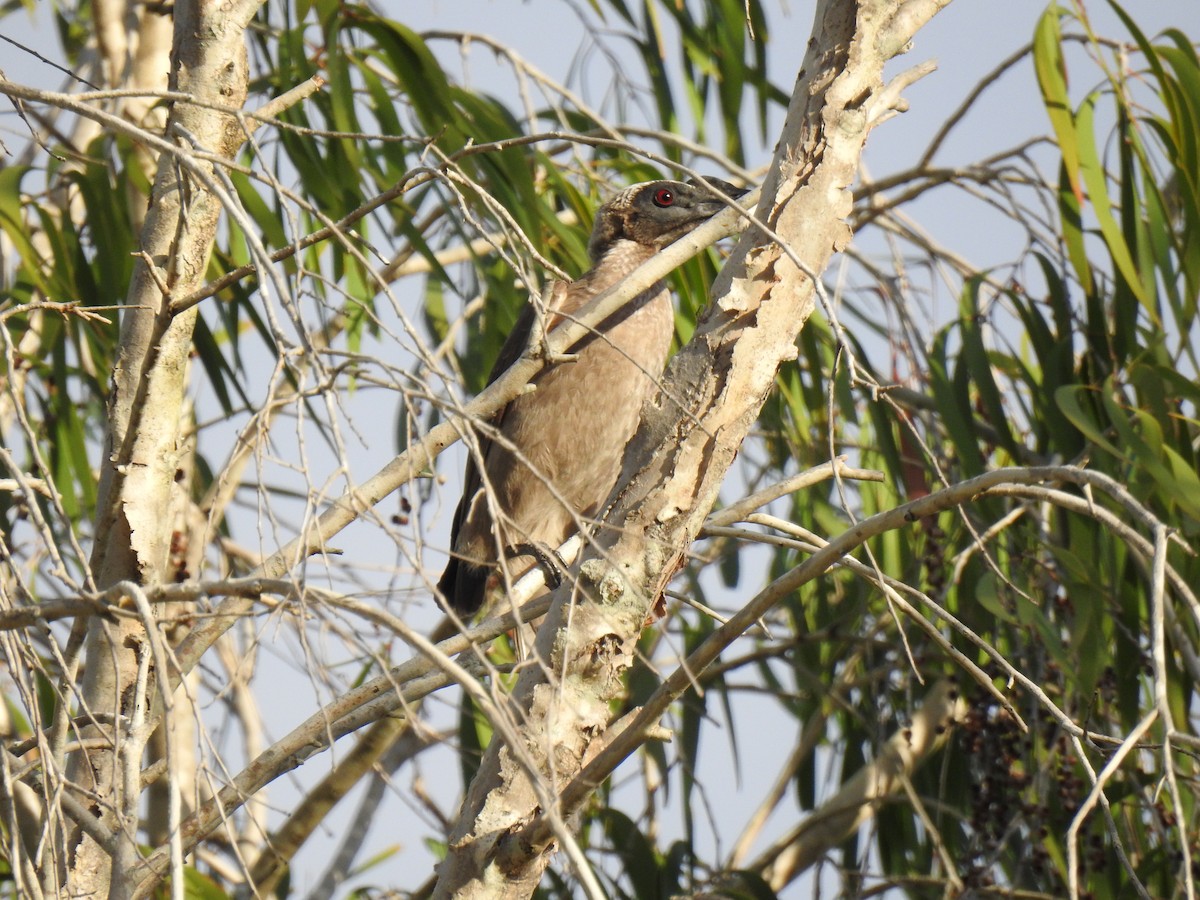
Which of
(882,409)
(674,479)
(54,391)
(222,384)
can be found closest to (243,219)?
(674,479)

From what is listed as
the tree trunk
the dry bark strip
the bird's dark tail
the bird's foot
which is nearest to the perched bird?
the bird's dark tail

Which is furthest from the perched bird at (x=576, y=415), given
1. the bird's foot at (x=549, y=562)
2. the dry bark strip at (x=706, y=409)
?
the dry bark strip at (x=706, y=409)

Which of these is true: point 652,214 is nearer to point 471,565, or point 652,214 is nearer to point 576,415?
point 576,415

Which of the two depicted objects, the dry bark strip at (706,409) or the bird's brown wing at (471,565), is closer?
the dry bark strip at (706,409)

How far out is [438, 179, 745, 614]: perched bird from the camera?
12.7 ft

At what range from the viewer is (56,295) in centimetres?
337

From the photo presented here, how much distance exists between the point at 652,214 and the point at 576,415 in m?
0.79

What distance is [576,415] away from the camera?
12.9 ft

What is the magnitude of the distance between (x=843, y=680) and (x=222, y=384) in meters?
2.51

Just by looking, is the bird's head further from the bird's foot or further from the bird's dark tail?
the bird's foot

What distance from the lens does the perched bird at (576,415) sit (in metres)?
3.87

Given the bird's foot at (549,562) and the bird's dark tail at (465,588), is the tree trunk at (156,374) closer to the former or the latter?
the bird's foot at (549,562)

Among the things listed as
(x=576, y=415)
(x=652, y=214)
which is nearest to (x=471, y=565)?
(x=576, y=415)

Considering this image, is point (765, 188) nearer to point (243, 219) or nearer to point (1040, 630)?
point (243, 219)
